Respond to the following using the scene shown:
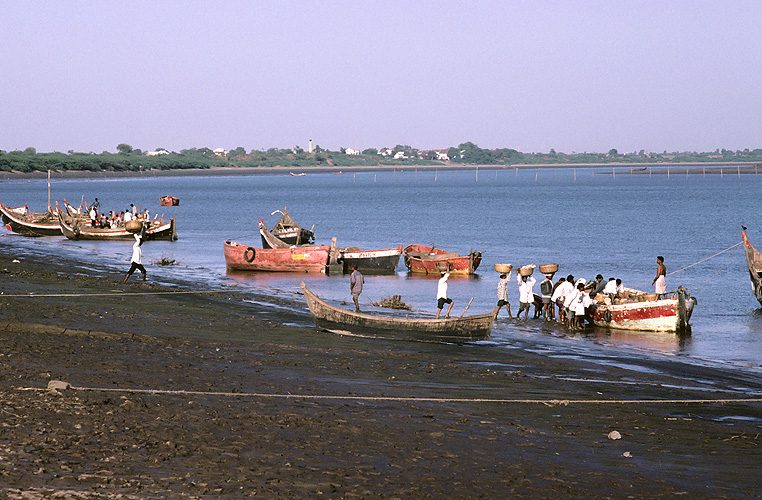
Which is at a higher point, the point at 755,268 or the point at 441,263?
the point at 755,268

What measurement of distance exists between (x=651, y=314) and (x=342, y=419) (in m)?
15.7

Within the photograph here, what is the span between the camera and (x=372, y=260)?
40.2 m

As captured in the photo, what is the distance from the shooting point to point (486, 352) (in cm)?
1892

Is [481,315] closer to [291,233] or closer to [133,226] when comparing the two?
[291,233]

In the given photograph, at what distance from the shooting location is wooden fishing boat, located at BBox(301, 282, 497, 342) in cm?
1961

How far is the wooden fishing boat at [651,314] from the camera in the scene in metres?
24.5

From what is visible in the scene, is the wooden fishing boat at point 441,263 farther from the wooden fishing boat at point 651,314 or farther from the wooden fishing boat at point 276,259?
the wooden fishing boat at point 651,314

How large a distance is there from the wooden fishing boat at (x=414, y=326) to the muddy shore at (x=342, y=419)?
0.46m

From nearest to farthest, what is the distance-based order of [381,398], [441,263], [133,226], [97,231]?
[381,398] < [441,263] < [133,226] < [97,231]

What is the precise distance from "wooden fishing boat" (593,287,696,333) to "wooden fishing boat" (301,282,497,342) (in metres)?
6.46

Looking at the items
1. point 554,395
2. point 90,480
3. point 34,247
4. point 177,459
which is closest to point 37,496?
point 90,480

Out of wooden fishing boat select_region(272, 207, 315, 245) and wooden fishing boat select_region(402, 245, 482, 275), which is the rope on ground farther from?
wooden fishing boat select_region(272, 207, 315, 245)

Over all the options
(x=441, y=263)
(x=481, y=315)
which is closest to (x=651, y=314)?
(x=481, y=315)

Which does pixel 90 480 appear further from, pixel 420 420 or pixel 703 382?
pixel 703 382
